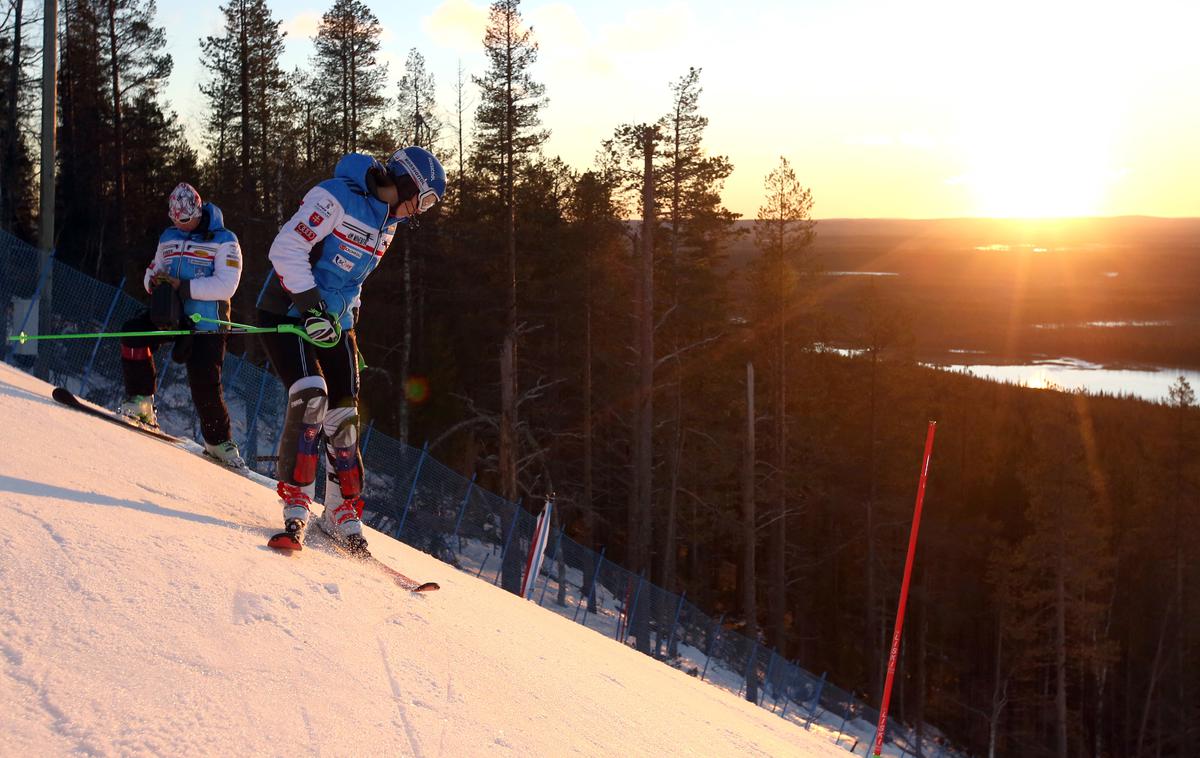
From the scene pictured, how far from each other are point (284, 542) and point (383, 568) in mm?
775

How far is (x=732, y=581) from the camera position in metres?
53.7

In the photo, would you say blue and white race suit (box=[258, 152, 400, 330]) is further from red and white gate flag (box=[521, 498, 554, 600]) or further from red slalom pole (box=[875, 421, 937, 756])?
red and white gate flag (box=[521, 498, 554, 600])

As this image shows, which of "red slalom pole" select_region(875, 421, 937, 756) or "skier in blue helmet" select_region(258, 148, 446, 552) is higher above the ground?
"skier in blue helmet" select_region(258, 148, 446, 552)

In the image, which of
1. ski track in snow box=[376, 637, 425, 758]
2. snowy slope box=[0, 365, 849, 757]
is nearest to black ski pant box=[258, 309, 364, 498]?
snowy slope box=[0, 365, 849, 757]

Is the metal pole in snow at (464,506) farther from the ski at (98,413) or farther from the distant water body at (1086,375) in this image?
the distant water body at (1086,375)

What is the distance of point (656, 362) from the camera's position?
30.0 metres

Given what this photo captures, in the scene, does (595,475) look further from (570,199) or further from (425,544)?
(425,544)

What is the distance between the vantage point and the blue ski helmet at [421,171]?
18.0 ft

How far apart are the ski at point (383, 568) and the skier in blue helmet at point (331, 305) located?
3 cm

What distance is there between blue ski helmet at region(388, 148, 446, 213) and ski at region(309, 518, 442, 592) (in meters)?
1.93

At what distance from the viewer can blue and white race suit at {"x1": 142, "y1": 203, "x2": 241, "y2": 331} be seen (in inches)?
286

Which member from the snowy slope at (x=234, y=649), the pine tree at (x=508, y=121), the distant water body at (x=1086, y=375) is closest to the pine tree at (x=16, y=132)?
the pine tree at (x=508, y=121)

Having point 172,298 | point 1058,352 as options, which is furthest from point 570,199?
point 1058,352

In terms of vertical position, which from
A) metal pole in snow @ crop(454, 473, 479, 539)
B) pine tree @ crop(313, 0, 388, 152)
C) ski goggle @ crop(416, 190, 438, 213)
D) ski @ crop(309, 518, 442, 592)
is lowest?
metal pole in snow @ crop(454, 473, 479, 539)
